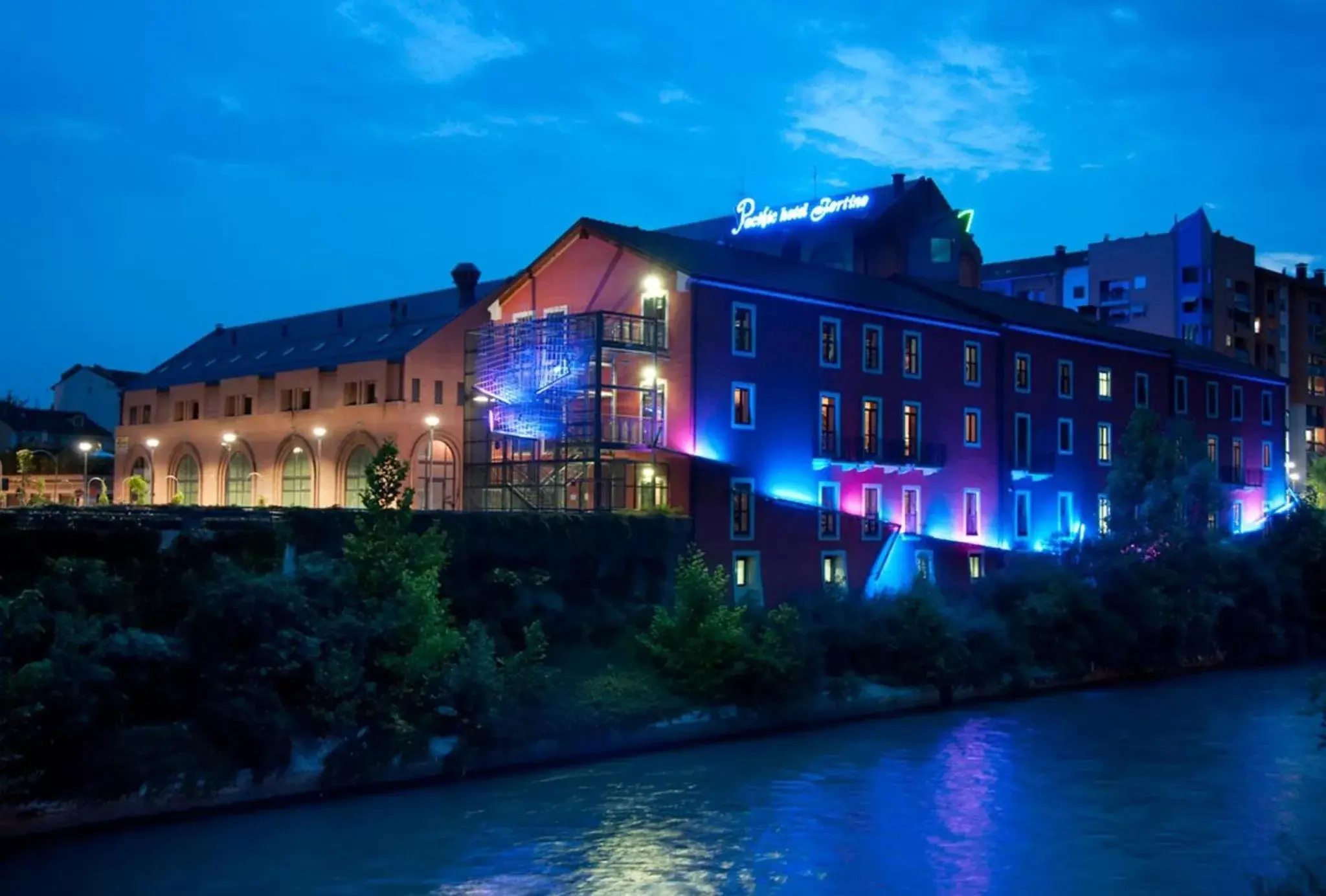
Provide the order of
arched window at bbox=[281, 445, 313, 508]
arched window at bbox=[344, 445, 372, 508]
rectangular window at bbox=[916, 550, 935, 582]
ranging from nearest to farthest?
rectangular window at bbox=[916, 550, 935, 582] → arched window at bbox=[344, 445, 372, 508] → arched window at bbox=[281, 445, 313, 508]

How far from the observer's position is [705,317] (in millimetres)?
41719

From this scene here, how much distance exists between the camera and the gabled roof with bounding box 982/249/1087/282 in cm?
10050


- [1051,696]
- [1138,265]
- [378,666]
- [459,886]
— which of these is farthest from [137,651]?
[1138,265]

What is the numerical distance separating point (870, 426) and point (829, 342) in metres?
3.42

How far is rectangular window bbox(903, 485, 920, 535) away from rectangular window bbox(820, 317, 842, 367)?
5492 mm

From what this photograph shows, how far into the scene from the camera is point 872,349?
156 feet

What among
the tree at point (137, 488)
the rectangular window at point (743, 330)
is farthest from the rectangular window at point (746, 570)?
the tree at point (137, 488)

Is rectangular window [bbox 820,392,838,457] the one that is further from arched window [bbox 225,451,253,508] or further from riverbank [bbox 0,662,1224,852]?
arched window [bbox 225,451,253,508]

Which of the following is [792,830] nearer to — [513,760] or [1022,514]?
[513,760]

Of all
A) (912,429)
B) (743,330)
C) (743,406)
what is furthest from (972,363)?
(743,406)

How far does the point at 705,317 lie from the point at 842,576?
9.65 metres

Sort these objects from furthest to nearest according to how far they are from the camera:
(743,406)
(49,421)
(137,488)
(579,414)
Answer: (49,421) < (137,488) < (743,406) < (579,414)

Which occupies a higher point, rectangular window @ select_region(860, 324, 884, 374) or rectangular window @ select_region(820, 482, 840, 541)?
rectangular window @ select_region(860, 324, 884, 374)

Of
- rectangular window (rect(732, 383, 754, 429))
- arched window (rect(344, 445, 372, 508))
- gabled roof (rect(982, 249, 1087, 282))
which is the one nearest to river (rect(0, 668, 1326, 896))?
rectangular window (rect(732, 383, 754, 429))
